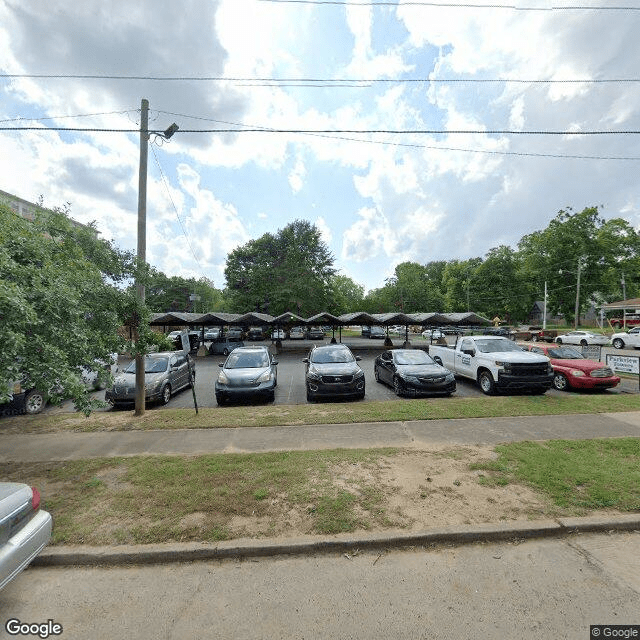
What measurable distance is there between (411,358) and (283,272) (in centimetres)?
3335

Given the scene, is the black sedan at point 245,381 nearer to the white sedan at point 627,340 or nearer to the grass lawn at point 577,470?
the grass lawn at point 577,470

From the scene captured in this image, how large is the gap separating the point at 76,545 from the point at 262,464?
2.30 metres

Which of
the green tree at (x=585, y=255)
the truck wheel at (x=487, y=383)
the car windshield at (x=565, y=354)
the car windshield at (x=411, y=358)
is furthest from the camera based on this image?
the green tree at (x=585, y=255)

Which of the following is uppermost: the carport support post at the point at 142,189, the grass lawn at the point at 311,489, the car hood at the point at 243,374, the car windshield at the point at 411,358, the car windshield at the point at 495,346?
the carport support post at the point at 142,189

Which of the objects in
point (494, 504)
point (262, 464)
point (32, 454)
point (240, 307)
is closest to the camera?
point (494, 504)

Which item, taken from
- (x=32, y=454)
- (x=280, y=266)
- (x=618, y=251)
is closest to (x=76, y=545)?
(x=32, y=454)

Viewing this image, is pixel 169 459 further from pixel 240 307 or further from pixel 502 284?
pixel 502 284

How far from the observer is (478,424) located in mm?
6887

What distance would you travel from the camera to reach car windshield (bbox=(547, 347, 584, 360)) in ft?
Result: 37.6

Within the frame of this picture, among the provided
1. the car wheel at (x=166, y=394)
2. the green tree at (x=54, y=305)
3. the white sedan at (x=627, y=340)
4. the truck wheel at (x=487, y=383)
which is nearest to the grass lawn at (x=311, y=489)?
the green tree at (x=54, y=305)

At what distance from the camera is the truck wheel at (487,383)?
9.85m

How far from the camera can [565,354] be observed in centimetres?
1159

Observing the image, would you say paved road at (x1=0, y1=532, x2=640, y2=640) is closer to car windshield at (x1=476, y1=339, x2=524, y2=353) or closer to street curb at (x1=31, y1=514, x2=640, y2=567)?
street curb at (x1=31, y1=514, x2=640, y2=567)

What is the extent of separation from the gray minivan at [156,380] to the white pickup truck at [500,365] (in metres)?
8.49
